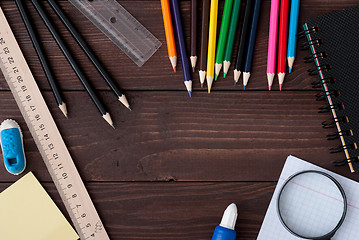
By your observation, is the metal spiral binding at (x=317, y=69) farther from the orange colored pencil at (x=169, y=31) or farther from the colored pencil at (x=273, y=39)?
the orange colored pencil at (x=169, y=31)

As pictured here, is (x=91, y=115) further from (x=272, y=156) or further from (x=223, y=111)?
(x=272, y=156)

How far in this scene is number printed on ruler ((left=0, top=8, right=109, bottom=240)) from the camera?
86cm

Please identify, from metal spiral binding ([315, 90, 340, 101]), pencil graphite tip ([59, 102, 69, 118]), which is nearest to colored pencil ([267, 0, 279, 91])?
metal spiral binding ([315, 90, 340, 101])

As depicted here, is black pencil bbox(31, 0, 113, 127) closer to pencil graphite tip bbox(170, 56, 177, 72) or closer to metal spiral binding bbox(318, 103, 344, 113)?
pencil graphite tip bbox(170, 56, 177, 72)

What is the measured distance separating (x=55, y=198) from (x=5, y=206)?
4.2 inches

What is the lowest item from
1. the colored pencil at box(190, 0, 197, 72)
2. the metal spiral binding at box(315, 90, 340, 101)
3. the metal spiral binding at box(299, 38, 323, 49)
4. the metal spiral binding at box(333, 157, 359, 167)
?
the metal spiral binding at box(333, 157, 359, 167)

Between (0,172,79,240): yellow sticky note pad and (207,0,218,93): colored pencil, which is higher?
(207,0,218,93): colored pencil

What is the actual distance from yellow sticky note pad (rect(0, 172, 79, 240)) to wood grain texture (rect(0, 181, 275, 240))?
2 cm

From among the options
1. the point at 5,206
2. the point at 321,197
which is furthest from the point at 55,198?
the point at 321,197

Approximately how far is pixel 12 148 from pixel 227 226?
486mm

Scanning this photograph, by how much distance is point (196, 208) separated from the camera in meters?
0.86

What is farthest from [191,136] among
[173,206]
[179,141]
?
[173,206]

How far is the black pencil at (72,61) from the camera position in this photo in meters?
0.86

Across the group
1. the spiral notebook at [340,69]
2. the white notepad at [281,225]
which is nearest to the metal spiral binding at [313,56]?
the spiral notebook at [340,69]
